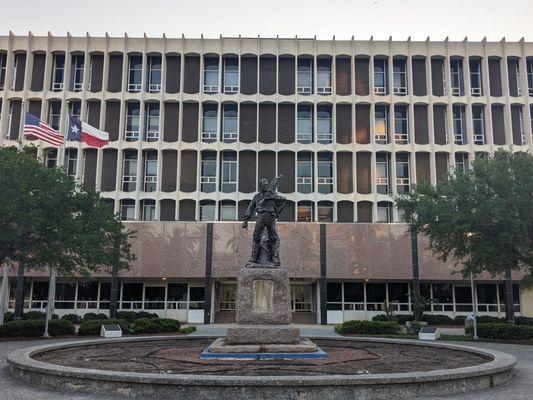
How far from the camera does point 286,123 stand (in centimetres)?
4431

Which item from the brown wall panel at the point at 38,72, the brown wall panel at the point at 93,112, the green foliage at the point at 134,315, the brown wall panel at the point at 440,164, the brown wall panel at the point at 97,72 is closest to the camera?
the green foliage at the point at 134,315

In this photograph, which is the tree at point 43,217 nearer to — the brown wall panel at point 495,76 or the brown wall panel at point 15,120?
the brown wall panel at point 15,120

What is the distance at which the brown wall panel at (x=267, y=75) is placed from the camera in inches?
1764

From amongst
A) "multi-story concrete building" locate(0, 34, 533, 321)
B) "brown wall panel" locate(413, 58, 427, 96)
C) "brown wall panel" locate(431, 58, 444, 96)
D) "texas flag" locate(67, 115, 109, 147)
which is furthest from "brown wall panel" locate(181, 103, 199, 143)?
"brown wall panel" locate(431, 58, 444, 96)

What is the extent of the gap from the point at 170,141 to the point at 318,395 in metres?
36.0

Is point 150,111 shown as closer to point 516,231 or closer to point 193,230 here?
point 193,230

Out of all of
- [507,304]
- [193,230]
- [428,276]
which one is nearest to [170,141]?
[193,230]

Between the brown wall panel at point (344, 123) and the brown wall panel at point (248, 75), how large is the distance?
24.2 ft

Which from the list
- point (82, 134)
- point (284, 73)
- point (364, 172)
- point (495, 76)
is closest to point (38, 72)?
point (82, 134)

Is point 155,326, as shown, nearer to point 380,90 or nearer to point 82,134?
point 82,134

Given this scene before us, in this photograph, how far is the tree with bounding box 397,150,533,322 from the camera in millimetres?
23641

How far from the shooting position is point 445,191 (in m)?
26.6

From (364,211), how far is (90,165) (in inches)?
893

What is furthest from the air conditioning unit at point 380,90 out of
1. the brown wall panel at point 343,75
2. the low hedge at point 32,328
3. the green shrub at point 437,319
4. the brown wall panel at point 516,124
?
the low hedge at point 32,328
